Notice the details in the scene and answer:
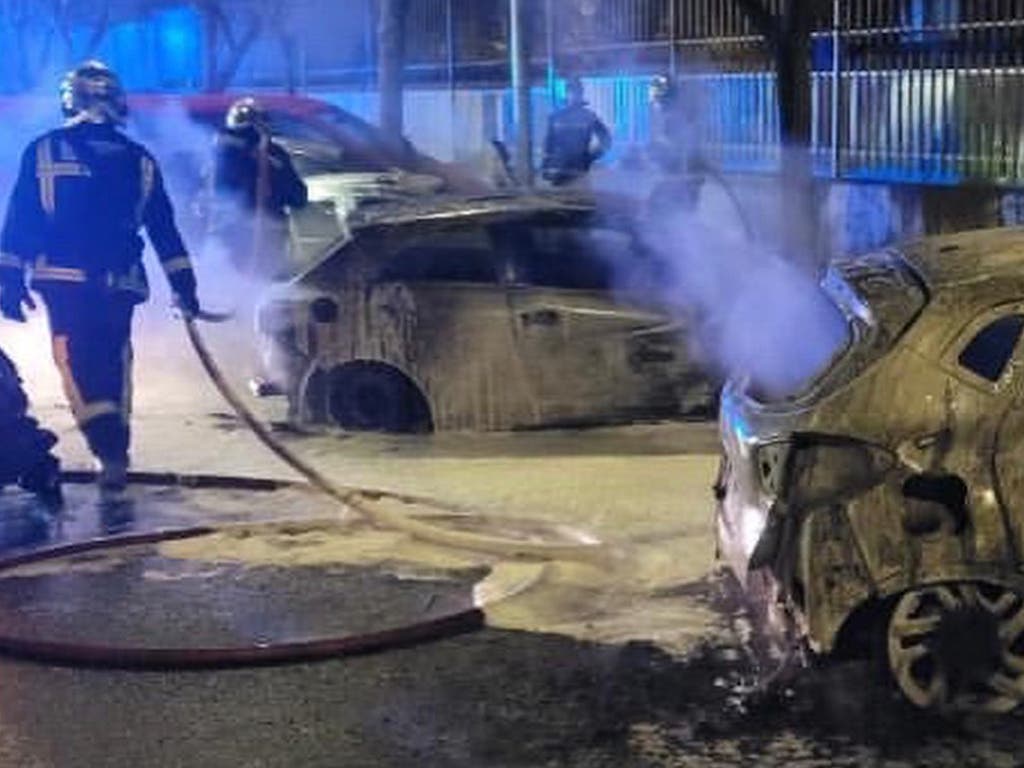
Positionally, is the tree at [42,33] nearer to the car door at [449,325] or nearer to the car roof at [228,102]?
the car roof at [228,102]

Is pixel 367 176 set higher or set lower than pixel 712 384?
higher

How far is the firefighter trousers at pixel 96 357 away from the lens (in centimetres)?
820

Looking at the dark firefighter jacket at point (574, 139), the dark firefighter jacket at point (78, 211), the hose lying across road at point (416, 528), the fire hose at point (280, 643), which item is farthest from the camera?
the dark firefighter jacket at point (574, 139)

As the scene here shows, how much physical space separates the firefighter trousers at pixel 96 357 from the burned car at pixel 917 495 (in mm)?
4142

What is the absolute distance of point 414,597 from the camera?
21.3ft

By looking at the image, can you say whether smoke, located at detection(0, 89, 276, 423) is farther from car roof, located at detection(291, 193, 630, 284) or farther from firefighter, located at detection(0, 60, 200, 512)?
firefighter, located at detection(0, 60, 200, 512)

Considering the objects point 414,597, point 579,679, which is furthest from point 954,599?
point 414,597

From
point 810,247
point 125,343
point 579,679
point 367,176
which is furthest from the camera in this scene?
point 367,176

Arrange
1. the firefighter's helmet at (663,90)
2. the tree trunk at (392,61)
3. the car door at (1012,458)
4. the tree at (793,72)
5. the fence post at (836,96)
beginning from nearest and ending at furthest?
the car door at (1012,458), the tree at (793,72), the fence post at (836,96), the firefighter's helmet at (663,90), the tree trunk at (392,61)

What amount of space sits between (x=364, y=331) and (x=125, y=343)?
1.43 metres

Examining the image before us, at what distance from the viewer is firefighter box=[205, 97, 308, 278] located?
1303cm

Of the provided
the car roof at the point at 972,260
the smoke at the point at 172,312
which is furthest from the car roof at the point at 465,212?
the car roof at the point at 972,260

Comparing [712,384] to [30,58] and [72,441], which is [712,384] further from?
[30,58]

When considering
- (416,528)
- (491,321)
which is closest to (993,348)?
(416,528)
